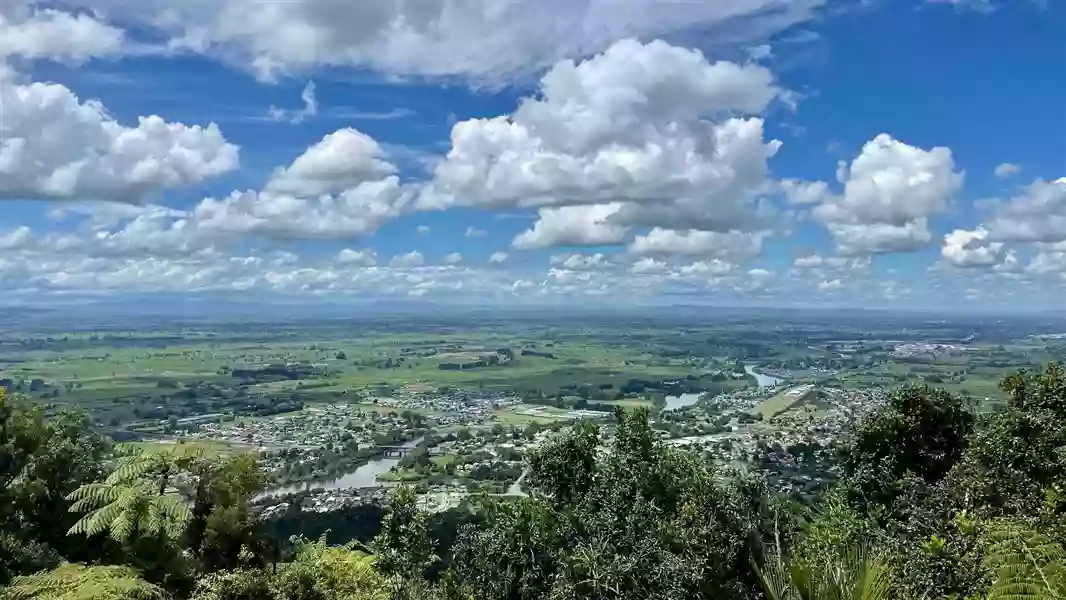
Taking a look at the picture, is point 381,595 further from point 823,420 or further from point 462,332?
point 462,332

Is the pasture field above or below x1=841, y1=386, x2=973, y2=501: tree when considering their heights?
below

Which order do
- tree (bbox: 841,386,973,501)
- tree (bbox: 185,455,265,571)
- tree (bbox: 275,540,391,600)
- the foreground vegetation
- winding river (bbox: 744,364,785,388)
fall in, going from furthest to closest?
winding river (bbox: 744,364,785,388), tree (bbox: 841,386,973,501), tree (bbox: 185,455,265,571), tree (bbox: 275,540,391,600), the foreground vegetation

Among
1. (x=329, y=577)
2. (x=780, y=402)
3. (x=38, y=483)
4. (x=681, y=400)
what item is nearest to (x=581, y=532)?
(x=329, y=577)

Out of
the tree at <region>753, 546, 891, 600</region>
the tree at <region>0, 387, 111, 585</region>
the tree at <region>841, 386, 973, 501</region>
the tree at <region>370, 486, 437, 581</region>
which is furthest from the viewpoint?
the tree at <region>841, 386, 973, 501</region>

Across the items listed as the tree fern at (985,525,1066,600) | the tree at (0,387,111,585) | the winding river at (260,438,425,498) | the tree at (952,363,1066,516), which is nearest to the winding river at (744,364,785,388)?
the winding river at (260,438,425,498)

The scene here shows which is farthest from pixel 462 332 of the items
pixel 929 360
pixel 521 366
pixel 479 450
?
pixel 479 450

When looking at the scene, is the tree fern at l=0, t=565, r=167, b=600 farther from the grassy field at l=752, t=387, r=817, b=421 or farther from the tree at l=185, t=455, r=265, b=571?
the grassy field at l=752, t=387, r=817, b=421

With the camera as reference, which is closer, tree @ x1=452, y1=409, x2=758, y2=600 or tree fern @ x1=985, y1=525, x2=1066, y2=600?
tree fern @ x1=985, y1=525, x2=1066, y2=600

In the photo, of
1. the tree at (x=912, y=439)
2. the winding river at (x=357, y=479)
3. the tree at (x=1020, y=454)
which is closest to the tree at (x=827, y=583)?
the tree at (x=1020, y=454)
